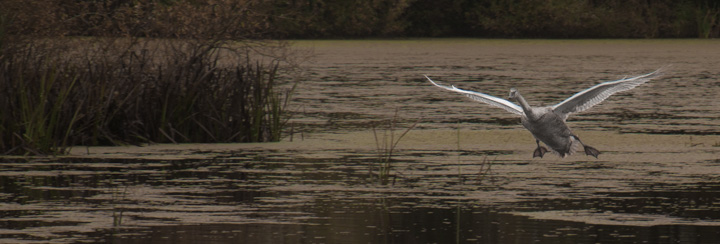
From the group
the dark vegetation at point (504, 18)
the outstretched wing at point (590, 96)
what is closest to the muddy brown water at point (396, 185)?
the outstretched wing at point (590, 96)

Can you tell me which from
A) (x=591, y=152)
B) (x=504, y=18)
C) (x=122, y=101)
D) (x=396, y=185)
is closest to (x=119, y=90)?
(x=122, y=101)

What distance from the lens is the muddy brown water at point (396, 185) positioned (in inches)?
234

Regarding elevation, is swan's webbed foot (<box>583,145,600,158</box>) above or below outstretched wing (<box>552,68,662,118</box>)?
below

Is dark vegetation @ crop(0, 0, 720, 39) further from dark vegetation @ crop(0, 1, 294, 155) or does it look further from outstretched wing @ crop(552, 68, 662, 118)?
outstretched wing @ crop(552, 68, 662, 118)

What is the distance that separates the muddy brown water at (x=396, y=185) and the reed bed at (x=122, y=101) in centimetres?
22

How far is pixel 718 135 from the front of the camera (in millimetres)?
10633

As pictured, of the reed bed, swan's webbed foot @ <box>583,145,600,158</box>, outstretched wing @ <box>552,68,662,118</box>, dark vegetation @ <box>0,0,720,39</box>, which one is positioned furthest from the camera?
dark vegetation @ <box>0,0,720,39</box>

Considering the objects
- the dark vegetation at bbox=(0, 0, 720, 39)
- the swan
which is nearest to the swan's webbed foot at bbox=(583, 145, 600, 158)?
the swan

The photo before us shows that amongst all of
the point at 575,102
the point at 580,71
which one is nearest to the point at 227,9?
the point at 575,102

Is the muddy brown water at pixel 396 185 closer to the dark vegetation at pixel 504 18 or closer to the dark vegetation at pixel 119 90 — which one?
the dark vegetation at pixel 119 90

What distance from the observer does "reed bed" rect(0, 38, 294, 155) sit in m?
9.02

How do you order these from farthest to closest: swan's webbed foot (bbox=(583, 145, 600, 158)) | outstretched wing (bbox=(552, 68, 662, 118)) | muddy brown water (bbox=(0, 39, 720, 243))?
swan's webbed foot (bbox=(583, 145, 600, 158)) < outstretched wing (bbox=(552, 68, 662, 118)) < muddy brown water (bbox=(0, 39, 720, 243))

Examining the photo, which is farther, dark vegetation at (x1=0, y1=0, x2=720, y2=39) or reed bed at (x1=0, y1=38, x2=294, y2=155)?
dark vegetation at (x1=0, y1=0, x2=720, y2=39)

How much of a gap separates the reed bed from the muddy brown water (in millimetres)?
225
